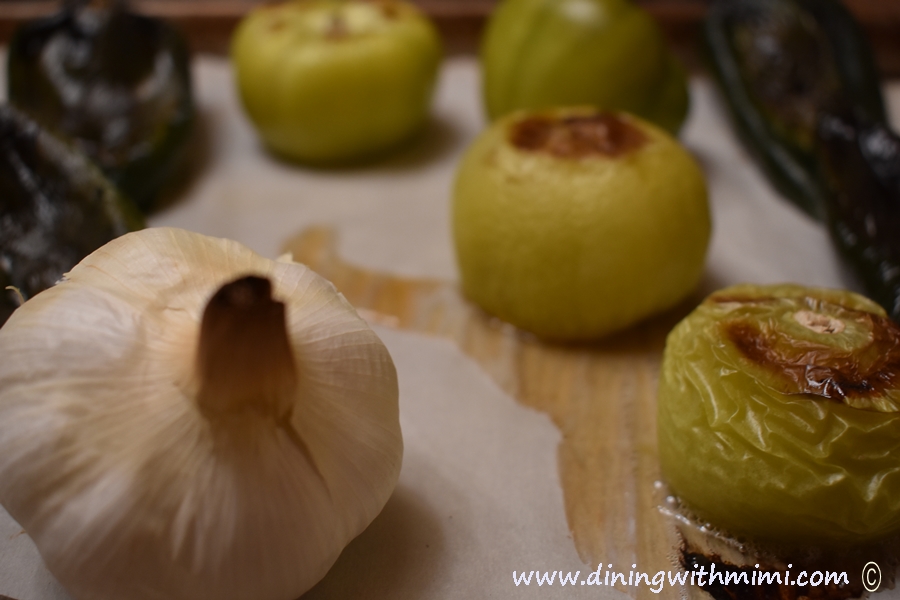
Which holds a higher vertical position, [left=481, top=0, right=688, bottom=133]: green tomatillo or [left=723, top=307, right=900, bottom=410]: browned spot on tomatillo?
[left=481, top=0, right=688, bottom=133]: green tomatillo

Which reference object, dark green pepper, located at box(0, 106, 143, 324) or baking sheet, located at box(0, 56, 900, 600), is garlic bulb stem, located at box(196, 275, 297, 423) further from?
dark green pepper, located at box(0, 106, 143, 324)

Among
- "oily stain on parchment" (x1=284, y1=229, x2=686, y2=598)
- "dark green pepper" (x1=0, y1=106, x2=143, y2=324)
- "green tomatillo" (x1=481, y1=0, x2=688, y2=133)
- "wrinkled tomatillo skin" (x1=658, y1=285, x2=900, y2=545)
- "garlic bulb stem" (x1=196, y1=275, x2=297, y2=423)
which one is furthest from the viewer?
"green tomatillo" (x1=481, y1=0, x2=688, y2=133)

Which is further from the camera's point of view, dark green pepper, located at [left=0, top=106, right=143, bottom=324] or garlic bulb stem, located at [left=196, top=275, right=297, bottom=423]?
dark green pepper, located at [left=0, top=106, right=143, bottom=324]

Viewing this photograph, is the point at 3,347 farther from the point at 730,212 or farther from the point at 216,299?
the point at 730,212

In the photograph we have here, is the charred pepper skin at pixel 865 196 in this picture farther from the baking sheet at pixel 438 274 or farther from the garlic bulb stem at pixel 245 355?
the garlic bulb stem at pixel 245 355

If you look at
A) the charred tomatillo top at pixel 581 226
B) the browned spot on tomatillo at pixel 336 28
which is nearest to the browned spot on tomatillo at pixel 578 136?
the charred tomatillo top at pixel 581 226

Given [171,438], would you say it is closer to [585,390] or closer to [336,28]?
[585,390]

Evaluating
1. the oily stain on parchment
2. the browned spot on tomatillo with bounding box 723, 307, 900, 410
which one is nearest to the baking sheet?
the oily stain on parchment

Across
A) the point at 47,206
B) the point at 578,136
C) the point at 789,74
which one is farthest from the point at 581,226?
the point at 789,74
